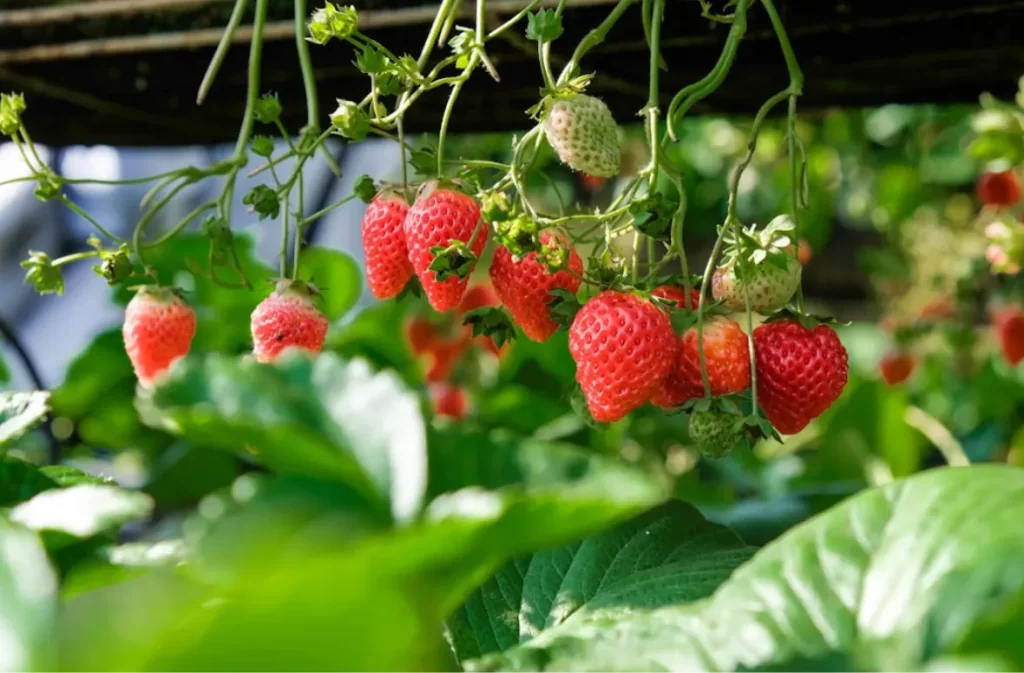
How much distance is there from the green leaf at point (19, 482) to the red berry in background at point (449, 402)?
1.06 m

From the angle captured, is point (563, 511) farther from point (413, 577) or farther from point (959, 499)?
point (959, 499)

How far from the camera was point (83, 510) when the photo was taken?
379 millimetres

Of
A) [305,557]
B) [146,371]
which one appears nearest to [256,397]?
[305,557]

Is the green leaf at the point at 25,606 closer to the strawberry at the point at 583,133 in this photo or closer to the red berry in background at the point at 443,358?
the strawberry at the point at 583,133

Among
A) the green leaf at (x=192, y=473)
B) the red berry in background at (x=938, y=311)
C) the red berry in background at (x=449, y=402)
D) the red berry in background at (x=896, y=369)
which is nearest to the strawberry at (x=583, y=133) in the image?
the green leaf at (x=192, y=473)

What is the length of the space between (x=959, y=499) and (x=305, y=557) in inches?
8.7

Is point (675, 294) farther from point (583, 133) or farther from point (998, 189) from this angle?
point (998, 189)

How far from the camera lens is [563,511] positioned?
0.99 ft

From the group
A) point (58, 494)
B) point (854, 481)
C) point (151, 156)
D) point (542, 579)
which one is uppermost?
point (151, 156)

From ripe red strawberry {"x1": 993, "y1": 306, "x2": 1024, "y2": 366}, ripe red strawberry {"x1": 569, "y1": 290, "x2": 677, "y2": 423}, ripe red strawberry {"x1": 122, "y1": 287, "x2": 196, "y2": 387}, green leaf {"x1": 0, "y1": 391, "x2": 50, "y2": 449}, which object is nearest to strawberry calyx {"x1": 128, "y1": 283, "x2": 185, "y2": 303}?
ripe red strawberry {"x1": 122, "y1": 287, "x2": 196, "y2": 387}

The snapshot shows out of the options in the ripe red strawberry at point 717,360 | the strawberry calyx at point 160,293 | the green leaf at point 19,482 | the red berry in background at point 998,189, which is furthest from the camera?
the red berry in background at point 998,189

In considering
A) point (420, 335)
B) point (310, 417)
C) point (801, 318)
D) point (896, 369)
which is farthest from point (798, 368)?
point (896, 369)

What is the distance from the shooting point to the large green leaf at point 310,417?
31 cm

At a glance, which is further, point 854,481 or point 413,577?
point 854,481
